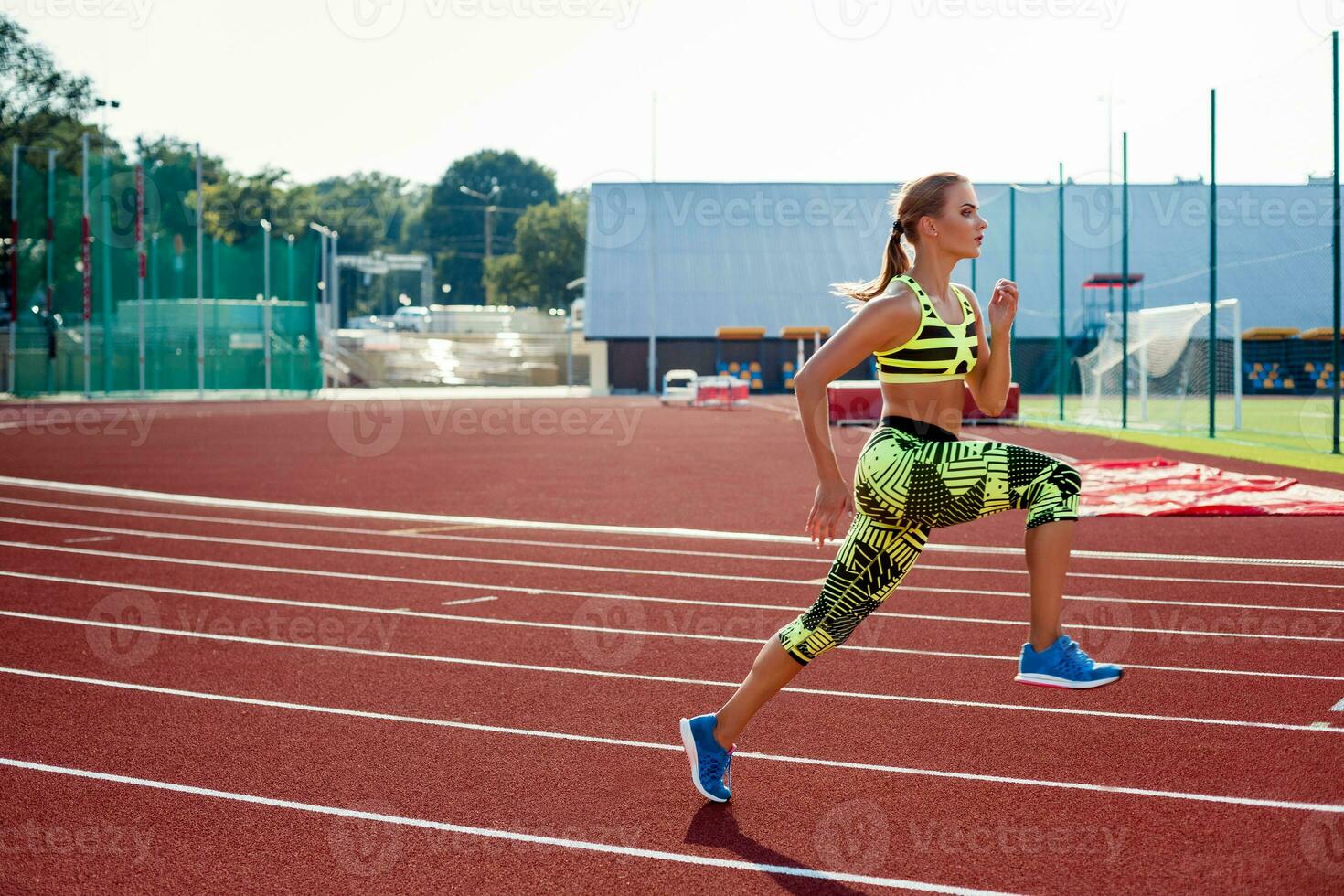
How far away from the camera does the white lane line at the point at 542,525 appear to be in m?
9.76

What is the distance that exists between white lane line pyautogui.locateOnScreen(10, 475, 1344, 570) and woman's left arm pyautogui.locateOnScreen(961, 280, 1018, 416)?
5.90 meters

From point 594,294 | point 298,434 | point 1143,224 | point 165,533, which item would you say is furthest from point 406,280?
point 165,533

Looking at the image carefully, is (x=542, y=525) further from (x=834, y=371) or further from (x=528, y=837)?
(x=834, y=371)

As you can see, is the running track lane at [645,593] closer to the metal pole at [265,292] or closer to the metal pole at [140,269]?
the metal pole at [140,269]

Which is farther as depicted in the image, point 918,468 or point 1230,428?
point 1230,428

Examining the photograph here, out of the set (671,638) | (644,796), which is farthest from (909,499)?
(671,638)

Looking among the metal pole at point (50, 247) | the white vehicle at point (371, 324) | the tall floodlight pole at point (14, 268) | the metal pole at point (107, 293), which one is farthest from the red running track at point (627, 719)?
the white vehicle at point (371, 324)

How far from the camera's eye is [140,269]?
42969 millimetres

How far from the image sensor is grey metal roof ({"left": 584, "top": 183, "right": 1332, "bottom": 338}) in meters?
49.8

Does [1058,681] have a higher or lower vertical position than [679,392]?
lower

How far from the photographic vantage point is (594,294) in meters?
54.7

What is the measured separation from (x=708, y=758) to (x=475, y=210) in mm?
143053

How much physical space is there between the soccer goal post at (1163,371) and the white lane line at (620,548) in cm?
1493

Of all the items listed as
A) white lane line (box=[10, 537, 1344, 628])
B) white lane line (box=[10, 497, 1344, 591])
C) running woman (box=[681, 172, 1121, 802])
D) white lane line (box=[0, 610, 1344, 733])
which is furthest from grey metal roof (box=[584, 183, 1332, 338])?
running woman (box=[681, 172, 1121, 802])
